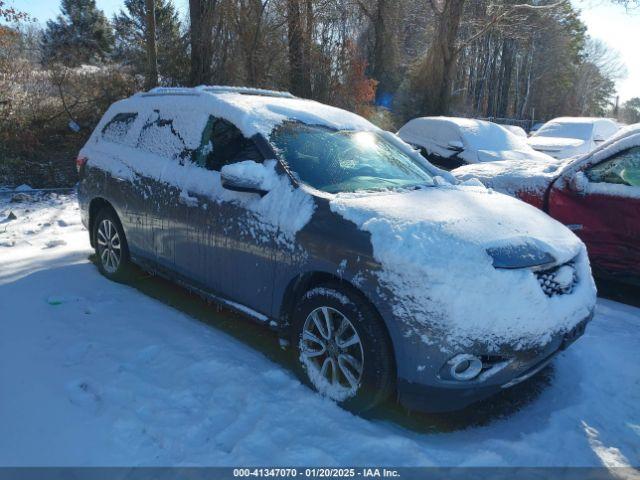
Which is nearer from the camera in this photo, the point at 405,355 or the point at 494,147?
the point at 405,355

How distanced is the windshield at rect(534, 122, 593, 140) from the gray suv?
1245cm

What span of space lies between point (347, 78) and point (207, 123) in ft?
46.9

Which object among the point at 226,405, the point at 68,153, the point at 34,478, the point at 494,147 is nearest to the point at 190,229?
the point at 226,405

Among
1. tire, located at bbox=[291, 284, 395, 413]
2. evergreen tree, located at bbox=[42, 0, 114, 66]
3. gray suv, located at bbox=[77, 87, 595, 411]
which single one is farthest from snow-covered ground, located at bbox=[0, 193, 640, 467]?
evergreen tree, located at bbox=[42, 0, 114, 66]

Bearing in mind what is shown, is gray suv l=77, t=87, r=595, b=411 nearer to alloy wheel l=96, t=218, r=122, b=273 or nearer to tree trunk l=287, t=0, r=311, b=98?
alloy wheel l=96, t=218, r=122, b=273

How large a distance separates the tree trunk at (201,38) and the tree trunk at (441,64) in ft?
Result: 29.4

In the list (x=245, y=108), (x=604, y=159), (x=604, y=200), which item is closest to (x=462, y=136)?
(x=604, y=159)

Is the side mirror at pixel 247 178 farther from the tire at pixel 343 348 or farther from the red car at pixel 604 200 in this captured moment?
the red car at pixel 604 200

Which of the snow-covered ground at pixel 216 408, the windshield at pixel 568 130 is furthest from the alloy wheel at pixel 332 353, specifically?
the windshield at pixel 568 130

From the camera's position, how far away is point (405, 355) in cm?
271

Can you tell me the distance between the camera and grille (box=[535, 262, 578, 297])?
114 inches

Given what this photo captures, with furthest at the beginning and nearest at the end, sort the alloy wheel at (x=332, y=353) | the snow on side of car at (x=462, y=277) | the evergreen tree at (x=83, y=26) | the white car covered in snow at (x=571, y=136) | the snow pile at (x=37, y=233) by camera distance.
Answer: the evergreen tree at (x=83, y=26), the white car covered in snow at (x=571, y=136), the snow pile at (x=37, y=233), the alloy wheel at (x=332, y=353), the snow on side of car at (x=462, y=277)

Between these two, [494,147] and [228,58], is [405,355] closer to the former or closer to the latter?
[494,147]

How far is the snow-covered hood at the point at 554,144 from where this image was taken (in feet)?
44.9
